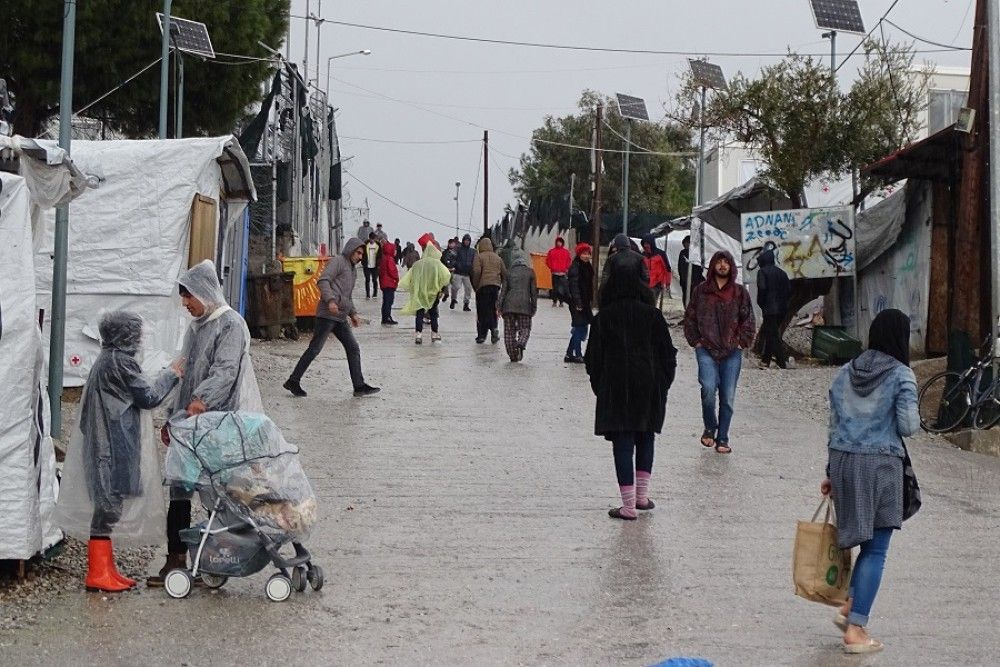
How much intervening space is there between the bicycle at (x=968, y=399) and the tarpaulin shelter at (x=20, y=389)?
932 centimetres

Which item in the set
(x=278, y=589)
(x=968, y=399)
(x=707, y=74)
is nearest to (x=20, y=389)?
(x=278, y=589)

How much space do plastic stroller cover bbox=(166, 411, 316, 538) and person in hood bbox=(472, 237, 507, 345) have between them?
599 inches

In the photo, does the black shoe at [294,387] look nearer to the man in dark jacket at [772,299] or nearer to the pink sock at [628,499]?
the pink sock at [628,499]

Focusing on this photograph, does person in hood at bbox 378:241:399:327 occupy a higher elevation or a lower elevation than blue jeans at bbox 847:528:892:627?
higher

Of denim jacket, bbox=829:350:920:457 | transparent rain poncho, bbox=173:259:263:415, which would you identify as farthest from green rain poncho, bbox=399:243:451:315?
denim jacket, bbox=829:350:920:457

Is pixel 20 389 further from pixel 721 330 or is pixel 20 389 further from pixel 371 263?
pixel 371 263

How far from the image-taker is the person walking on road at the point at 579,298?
20.1 m

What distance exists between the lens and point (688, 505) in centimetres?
1022

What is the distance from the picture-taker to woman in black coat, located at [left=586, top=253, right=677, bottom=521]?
958cm

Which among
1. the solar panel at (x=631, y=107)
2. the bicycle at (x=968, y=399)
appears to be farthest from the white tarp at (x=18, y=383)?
the solar panel at (x=631, y=107)

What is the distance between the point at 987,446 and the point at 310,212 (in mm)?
30095

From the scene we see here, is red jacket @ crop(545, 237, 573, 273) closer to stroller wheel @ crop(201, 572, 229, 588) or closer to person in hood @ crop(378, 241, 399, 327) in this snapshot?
person in hood @ crop(378, 241, 399, 327)

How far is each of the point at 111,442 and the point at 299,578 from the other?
113cm

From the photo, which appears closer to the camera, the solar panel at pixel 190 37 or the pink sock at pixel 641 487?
the pink sock at pixel 641 487
